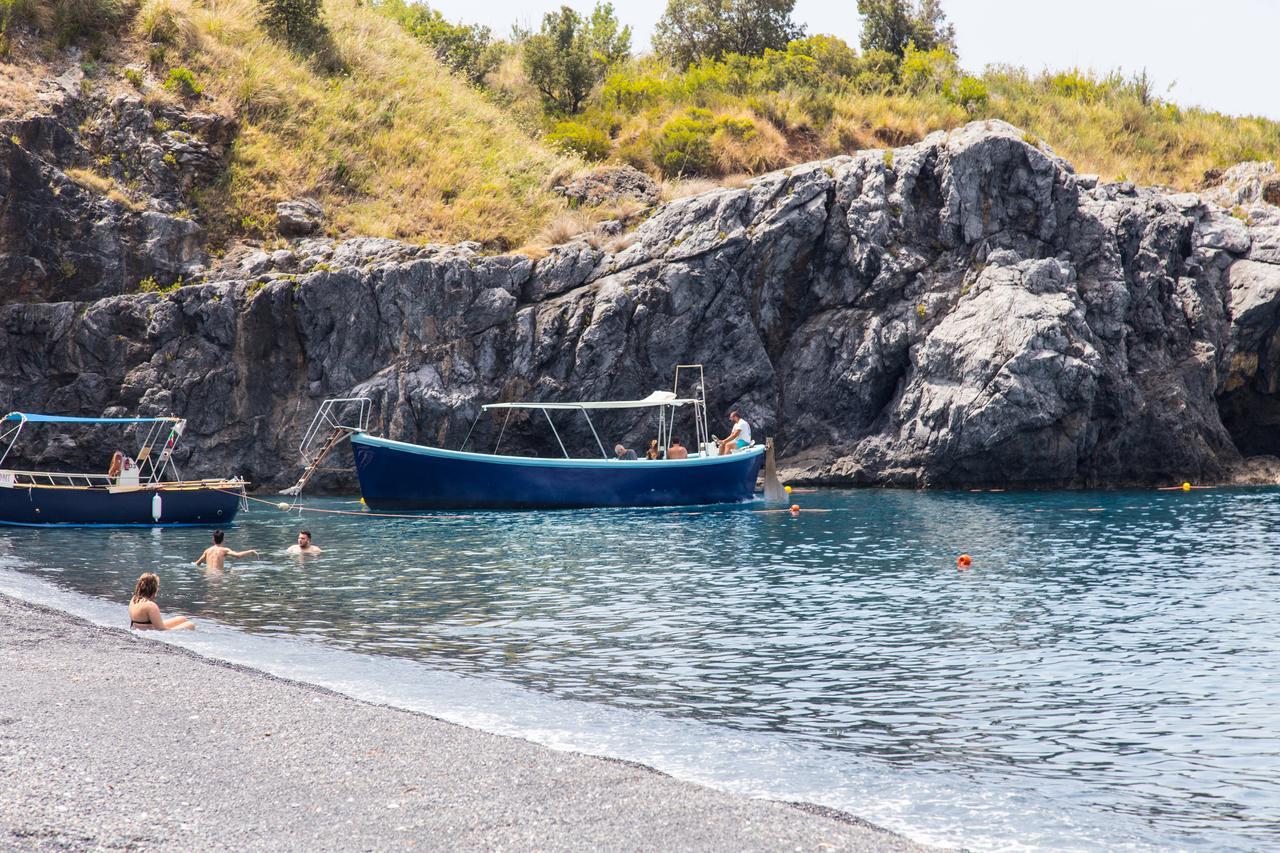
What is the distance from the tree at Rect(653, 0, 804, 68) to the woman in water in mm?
53039

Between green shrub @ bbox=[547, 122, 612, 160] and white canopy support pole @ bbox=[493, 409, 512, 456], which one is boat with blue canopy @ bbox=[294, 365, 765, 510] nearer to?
white canopy support pole @ bbox=[493, 409, 512, 456]

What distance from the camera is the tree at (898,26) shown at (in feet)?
208

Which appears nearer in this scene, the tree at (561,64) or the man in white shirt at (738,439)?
the man in white shirt at (738,439)

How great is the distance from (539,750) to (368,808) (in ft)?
6.68

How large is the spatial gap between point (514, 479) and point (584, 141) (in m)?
25.8

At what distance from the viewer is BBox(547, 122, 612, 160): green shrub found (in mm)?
53375

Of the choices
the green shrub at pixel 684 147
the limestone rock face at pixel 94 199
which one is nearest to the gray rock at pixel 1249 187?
the green shrub at pixel 684 147

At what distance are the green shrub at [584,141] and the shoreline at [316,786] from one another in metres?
45.1

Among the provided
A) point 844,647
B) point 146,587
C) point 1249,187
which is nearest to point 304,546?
point 146,587

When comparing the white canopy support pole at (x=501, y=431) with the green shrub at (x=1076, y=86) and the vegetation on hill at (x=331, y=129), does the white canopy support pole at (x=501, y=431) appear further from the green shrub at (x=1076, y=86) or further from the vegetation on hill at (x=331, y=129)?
the green shrub at (x=1076, y=86)

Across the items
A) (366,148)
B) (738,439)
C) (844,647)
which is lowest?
(844,647)

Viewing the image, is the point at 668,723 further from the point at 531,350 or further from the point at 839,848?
the point at 531,350

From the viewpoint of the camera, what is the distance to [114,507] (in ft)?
95.2

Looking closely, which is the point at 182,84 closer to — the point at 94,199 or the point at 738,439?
the point at 94,199
